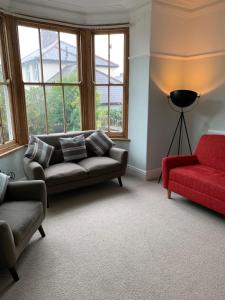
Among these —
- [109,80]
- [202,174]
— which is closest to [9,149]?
[109,80]

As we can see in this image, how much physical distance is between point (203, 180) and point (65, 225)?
168 cm

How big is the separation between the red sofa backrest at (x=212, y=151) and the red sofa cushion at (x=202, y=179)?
0.09m

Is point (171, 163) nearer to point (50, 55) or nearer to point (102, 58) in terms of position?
point (102, 58)

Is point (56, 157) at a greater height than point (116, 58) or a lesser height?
lesser

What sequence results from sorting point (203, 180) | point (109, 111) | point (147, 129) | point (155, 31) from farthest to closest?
point (109, 111), point (147, 129), point (155, 31), point (203, 180)

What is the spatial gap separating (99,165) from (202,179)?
4.61ft

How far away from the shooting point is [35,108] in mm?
3682

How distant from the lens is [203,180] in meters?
2.70

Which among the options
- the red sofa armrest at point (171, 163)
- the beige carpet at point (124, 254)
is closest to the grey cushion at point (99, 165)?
the beige carpet at point (124, 254)

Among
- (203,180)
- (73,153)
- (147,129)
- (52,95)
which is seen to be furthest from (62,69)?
(203,180)

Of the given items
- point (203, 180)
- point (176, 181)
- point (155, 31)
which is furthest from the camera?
point (155, 31)

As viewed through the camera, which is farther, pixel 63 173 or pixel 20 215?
pixel 63 173

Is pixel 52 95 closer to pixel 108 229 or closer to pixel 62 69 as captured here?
pixel 62 69

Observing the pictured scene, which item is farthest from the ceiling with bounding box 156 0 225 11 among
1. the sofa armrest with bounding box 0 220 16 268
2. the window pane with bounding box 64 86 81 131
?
the sofa armrest with bounding box 0 220 16 268
